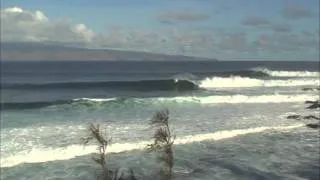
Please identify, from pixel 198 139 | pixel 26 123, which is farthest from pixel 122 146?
pixel 26 123

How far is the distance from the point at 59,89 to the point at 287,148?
38609mm

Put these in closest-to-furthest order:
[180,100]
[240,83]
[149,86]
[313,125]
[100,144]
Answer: [100,144] → [313,125] → [180,100] → [149,86] → [240,83]

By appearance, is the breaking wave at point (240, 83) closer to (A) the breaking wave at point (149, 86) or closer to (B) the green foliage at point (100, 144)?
(A) the breaking wave at point (149, 86)

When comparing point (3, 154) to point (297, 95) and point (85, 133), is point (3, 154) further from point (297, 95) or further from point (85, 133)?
point (297, 95)

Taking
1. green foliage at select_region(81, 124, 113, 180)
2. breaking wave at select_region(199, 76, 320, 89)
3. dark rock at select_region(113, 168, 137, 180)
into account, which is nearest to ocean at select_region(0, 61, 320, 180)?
dark rock at select_region(113, 168, 137, 180)

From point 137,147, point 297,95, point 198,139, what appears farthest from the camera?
point 297,95

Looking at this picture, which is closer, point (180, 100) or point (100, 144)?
point (100, 144)

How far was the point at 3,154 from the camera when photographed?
20.5 metres

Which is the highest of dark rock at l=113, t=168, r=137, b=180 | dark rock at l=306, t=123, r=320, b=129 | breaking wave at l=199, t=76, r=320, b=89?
breaking wave at l=199, t=76, r=320, b=89

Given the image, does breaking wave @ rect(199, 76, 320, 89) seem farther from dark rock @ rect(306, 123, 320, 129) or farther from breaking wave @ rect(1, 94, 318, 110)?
dark rock @ rect(306, 123, 320, 129)

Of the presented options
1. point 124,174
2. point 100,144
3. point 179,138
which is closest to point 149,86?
point 179,138

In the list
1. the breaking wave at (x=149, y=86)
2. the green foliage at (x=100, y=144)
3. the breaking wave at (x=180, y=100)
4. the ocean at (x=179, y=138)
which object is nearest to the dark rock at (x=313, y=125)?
the ocean at (x=179, y=138)

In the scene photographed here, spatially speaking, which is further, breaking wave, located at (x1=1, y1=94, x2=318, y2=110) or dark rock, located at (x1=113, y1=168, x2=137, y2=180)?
breaking wave, located at (x1=1, y1=94, x2=318, y2=110)

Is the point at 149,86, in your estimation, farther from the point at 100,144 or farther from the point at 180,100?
the point at 100,144
